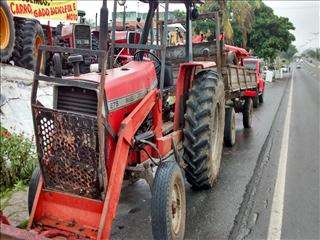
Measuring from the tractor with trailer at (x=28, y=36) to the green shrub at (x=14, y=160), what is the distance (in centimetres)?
245

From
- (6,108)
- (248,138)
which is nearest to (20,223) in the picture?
(6,108)

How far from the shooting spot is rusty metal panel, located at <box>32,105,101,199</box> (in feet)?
14.0

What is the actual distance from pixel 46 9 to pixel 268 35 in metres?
34.4

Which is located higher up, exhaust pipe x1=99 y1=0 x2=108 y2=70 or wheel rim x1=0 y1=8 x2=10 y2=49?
wheel rim x1=0 y1=8 x2=10 y2=49

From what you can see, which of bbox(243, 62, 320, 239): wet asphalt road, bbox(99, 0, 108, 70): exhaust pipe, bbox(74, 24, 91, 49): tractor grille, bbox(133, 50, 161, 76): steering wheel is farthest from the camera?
bbox(74, 24, 91, 49): tractor grille

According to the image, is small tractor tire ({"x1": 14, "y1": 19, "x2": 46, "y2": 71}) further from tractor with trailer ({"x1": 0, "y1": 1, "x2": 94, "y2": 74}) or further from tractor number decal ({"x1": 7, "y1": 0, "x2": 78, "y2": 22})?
tractor number decal ({"x1": 7, "y1": 0, "x2": 78, "y2": 22})

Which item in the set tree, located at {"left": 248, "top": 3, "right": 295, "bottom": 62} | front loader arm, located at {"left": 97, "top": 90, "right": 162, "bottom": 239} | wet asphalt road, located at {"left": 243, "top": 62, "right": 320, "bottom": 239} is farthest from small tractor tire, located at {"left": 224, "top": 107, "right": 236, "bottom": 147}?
tree, located at {"left": 248, "top": 3, "right": 295, "bottom": 62}

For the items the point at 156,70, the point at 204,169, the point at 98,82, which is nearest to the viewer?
the point at 98,82

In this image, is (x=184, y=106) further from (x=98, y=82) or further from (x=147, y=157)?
(x=98, y=82)

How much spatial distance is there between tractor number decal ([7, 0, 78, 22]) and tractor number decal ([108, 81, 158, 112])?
7.94m

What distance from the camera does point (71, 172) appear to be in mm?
4461

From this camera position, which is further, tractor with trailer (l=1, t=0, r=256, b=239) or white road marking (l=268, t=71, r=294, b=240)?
white road marking (l=268, t=71, r=294, b=240)

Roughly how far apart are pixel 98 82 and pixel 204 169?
8.62 feet

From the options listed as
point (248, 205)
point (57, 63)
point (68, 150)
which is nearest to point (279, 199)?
point (248, 205)
